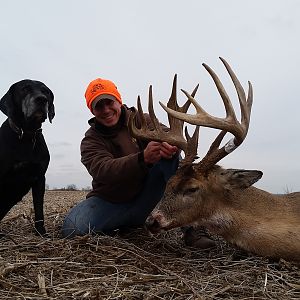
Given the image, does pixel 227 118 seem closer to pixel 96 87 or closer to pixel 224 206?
pixel 224 206

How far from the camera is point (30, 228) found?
572 centimetres

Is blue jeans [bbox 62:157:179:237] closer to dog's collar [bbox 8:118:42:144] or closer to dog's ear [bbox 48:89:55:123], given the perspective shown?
dog's collar [bbox 8:118:42:144]

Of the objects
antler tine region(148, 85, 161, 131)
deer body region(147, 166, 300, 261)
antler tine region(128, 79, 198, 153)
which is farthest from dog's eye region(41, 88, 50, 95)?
deer body region(147, 166, 300, 261)

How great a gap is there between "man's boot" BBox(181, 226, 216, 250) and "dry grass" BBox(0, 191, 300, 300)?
9cm

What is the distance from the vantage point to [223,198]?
14.9 ft

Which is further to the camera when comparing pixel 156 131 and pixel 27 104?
pixel 27 104

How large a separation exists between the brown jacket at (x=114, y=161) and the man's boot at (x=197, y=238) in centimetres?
78

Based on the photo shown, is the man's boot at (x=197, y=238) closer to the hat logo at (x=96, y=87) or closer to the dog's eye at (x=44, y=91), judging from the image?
the hat logo at (x=96, y=87)

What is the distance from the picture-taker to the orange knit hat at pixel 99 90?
5.50 m

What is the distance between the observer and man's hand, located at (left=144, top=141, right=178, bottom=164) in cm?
464

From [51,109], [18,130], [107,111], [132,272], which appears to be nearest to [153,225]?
[132,272]

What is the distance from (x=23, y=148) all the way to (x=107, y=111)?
3.56 feet

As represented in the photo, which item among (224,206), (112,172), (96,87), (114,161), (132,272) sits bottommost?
(132,272)

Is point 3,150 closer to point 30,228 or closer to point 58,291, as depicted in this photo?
point 30,228
